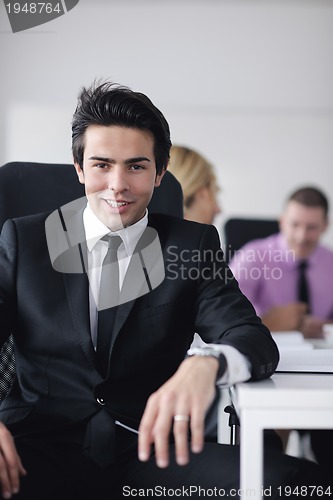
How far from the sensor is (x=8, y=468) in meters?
0.92

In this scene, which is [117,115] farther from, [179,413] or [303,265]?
[303,265]

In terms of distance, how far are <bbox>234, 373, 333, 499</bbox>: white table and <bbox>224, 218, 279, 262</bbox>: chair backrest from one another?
8.17 feet

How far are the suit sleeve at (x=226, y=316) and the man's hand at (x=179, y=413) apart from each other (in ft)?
0.34

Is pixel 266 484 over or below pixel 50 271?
below

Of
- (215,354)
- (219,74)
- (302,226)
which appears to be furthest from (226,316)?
(219,74)

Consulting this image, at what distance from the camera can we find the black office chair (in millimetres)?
1443

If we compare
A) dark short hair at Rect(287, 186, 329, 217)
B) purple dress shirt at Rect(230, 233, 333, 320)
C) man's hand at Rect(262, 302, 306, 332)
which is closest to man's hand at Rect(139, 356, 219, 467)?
purple dress shirt at Rect(230, 233, 333, 320)

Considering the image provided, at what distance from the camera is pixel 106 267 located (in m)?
1.25

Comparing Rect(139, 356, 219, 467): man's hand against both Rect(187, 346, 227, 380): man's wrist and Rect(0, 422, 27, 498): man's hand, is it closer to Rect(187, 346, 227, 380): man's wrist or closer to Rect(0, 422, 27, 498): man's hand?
Rect(187, 346, 227, 380): man's wrist

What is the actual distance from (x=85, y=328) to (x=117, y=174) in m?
0.29

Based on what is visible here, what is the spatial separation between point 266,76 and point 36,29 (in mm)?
1451

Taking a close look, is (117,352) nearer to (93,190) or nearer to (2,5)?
(93,190)

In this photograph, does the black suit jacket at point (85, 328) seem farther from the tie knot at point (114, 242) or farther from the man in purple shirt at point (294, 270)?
the man in purple shirt at point (294, 270)

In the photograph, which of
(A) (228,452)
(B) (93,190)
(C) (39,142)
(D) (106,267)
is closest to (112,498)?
(A) (228,452)
